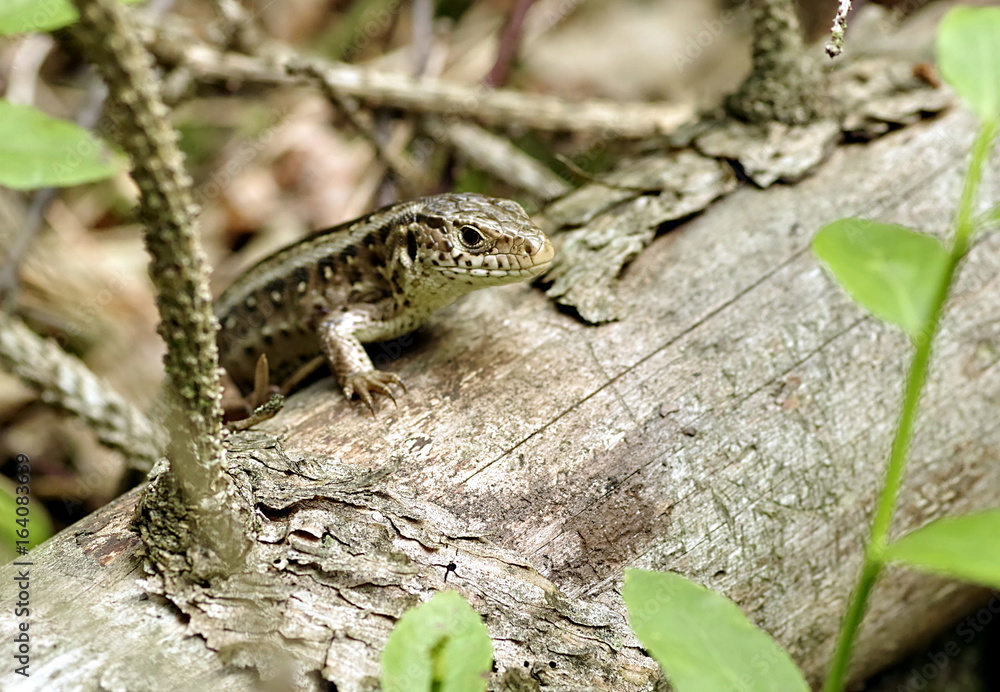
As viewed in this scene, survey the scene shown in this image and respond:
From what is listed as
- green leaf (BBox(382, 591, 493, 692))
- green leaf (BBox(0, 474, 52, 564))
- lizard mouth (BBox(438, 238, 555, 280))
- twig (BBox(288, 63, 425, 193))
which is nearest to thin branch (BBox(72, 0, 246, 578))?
green leaf (BBox(0, 474, 52, 564))

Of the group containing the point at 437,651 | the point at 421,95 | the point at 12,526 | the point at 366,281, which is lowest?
the point at 437,651

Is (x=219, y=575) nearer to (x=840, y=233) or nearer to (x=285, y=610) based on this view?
(x=285, y=610)

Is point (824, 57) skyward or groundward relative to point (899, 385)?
skyward

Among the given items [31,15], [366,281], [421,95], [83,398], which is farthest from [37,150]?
[421,95]

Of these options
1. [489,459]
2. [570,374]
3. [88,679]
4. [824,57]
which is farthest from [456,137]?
[88,679]

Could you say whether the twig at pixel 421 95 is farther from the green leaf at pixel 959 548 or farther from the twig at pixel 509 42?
the green leaf at pixel 959 548

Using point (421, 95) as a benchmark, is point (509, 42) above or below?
above

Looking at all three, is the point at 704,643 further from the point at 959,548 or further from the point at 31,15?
the point at 31,15

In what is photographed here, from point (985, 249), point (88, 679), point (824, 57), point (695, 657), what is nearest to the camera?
point (695, 657)
